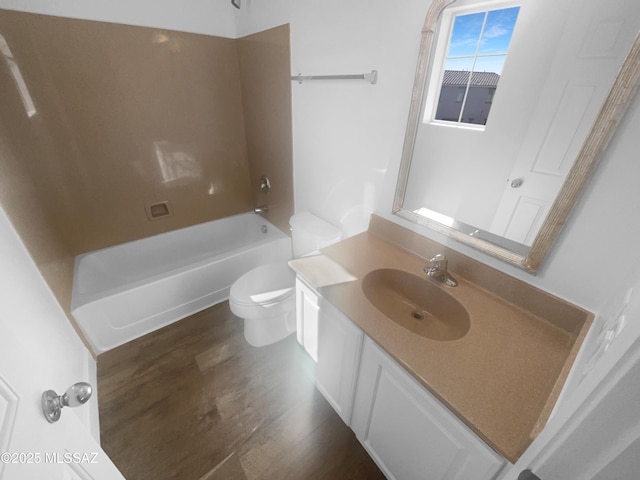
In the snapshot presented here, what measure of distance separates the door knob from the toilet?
3.05ft

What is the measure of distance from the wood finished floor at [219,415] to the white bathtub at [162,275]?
19cm

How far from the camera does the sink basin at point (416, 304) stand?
1.03 m

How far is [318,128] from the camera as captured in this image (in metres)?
1.62

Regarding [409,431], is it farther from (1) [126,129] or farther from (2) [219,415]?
(1) [126,129]

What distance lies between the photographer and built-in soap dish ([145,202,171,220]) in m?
2.26

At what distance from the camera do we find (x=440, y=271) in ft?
3.60

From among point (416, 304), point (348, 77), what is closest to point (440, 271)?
point (416, 304)

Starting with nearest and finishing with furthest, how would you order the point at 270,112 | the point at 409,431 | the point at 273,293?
the point at 409,431
the point at 273,293
the point at 270,112

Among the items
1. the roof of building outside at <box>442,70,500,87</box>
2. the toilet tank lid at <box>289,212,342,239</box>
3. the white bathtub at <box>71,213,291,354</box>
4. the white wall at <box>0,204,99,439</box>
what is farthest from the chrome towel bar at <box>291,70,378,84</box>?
the white wall at <box>0,204,99,439</box>

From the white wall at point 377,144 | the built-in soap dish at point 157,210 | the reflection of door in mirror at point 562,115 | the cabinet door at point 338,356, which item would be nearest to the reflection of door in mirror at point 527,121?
the reflection of door in mirror at point 562,115

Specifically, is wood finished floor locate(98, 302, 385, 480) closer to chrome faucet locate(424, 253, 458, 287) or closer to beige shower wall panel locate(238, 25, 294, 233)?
chrome faucet locate(424, 253, 458, 287)

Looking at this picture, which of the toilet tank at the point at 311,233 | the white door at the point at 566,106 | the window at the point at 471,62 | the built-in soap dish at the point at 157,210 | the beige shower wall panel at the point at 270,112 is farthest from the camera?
the built-in soap dish at the point at 157,210

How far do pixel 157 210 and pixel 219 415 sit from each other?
1762mm

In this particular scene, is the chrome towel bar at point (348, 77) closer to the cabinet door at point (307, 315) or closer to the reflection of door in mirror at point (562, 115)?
the reflection of door in mirror at point (562, 115)
